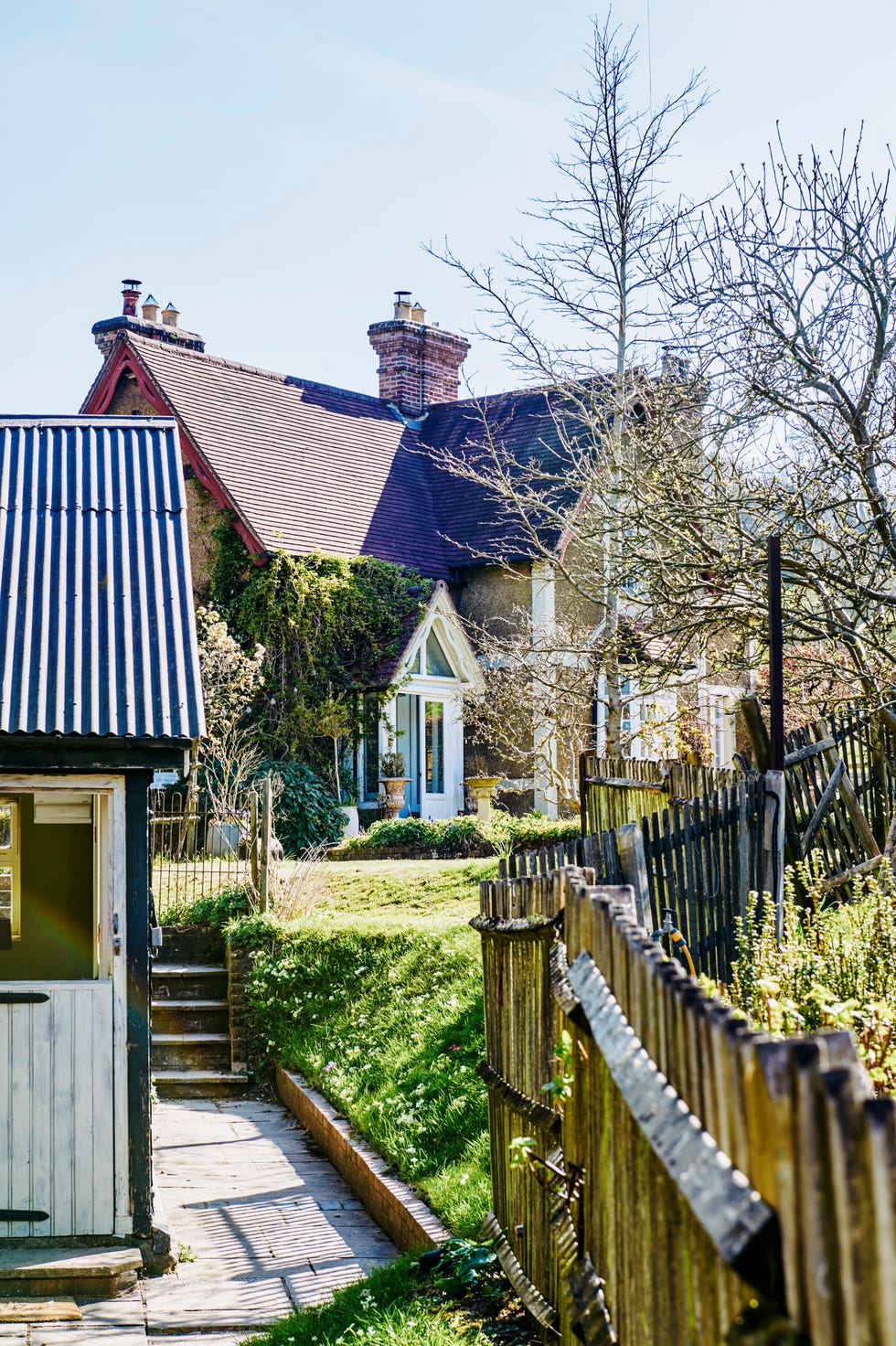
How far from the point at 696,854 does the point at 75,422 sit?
5.63 metres

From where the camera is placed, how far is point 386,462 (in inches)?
1120

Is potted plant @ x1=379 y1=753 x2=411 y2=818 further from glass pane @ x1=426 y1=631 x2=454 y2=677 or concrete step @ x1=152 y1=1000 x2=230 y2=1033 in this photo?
concrete step @ x1=152 y1=1000 x2=230 y2=1033

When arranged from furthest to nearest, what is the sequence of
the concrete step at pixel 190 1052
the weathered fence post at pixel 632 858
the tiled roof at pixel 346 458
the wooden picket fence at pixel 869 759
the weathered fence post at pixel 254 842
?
the tiled roof at pixel 346 458
the weathered fence post at pixel 254 842
the concrete step at pixel 190 1052
the wooden picket fence at pixel 869 759
the weathered fence post at pixel 632 858

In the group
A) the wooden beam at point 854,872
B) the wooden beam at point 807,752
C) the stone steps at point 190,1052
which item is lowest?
the stone steps at point 190,1052

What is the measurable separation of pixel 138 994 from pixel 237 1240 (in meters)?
1.71

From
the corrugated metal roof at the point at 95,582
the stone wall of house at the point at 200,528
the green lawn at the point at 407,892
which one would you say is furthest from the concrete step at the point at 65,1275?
the stone wall of house at the point at 200,528

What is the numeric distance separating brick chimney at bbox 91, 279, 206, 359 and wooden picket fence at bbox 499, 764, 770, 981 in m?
22.0

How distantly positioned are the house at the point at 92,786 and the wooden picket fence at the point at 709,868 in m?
2.73

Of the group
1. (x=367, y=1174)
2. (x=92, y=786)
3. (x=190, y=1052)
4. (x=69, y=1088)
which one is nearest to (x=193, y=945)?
(x=190, y=1052)

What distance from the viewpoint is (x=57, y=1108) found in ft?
25.0

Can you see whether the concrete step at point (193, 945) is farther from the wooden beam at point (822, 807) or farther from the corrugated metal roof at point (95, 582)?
the wooden beam at point (822, 807)

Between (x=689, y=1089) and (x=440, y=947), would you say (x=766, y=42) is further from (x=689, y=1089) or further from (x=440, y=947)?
(x=689, y=1089)

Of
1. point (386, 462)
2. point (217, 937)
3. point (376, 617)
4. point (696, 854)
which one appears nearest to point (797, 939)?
point (696, 854)

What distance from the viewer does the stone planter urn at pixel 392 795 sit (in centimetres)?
2305
